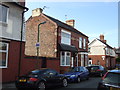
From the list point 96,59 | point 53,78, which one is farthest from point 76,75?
point 96,59

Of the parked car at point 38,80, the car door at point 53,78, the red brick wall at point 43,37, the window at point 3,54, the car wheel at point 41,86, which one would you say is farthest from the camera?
the red brick wall at point 43,37

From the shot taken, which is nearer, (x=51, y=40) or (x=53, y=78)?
(x=53, y=78)

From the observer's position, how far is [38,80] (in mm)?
8516

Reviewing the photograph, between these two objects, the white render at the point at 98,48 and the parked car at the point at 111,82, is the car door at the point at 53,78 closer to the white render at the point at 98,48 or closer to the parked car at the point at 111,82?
the parked car at the point at 111,82

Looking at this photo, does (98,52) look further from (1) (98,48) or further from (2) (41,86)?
(2) (41,86)

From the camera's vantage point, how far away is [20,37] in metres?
13.6

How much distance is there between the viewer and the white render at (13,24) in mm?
12266

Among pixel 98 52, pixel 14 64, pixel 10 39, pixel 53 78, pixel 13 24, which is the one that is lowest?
pixel 53 78

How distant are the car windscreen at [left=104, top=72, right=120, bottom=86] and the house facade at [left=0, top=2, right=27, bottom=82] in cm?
849

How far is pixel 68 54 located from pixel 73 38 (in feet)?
11.6

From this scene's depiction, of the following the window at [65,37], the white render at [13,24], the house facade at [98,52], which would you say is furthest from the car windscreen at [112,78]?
the house facade at [98,52]

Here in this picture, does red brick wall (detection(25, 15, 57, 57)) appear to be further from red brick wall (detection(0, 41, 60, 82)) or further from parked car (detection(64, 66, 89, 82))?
parked car (detection(64, 66, 89, 82))

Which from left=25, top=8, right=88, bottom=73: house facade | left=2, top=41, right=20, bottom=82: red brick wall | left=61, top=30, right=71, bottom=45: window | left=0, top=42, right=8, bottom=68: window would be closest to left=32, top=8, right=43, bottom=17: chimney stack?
left=25, top=8, right=88, bottom=73: house facade

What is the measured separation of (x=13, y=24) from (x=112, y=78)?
32.5 ft
